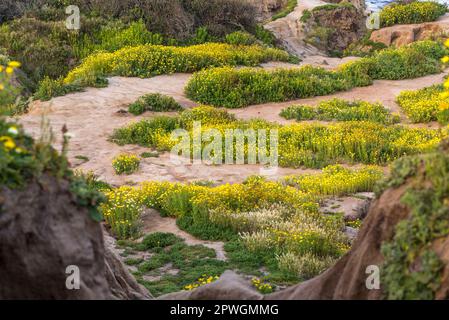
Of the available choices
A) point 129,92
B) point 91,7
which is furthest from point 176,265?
point 91,7

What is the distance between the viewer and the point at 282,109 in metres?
22.5

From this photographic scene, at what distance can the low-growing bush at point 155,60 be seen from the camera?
24.6m

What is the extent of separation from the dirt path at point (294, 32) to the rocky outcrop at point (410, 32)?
326 centimetres

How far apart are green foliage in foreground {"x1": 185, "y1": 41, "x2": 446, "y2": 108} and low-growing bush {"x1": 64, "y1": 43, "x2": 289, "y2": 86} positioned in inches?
60.8

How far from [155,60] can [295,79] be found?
4900mm

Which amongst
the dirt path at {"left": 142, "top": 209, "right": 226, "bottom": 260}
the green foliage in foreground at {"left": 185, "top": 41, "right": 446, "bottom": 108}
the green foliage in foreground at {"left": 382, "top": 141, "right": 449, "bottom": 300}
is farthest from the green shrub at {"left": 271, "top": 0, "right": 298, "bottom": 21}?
the green foliage in foreground at {"left": 382, "top": 141, "right": 449, "bottom": 300}

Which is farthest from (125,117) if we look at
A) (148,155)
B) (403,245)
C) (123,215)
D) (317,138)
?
(403,245)

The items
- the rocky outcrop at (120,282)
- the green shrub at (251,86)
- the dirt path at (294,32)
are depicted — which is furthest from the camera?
the dirt path at (294,32)

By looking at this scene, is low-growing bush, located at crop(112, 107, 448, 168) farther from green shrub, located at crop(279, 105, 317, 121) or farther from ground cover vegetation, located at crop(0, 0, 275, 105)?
ground cover vegetation, located at crop(0, 0, 275, 105)

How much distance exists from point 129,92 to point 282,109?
15.9ft

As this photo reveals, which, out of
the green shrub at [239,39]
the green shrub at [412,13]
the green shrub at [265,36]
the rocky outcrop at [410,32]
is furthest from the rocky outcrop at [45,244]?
the green shrub at [412,13]

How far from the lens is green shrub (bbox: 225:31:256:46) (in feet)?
98.3

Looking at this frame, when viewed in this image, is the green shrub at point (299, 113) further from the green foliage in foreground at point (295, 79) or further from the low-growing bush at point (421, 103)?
the low-growing bush at point (421, 103)
